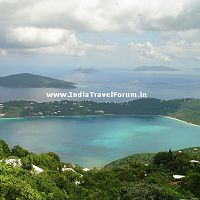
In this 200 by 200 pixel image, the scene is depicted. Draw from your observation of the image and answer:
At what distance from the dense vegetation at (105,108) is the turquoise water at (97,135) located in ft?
18.7

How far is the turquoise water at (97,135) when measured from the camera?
7938cm

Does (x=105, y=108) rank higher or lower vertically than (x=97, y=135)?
higher

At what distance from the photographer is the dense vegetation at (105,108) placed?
129125 millimetres

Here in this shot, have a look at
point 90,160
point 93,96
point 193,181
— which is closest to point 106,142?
point 90,160

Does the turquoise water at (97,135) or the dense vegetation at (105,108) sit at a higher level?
the dense vegetation at (105,108)

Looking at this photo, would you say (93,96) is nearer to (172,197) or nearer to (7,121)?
(7,121)

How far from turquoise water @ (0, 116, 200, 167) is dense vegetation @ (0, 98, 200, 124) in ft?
18.7

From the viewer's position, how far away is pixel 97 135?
10019cm

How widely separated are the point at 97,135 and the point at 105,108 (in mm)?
40110

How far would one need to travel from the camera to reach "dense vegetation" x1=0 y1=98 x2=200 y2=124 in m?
129

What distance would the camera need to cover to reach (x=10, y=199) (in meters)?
10.7

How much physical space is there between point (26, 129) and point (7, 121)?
15.0 meters

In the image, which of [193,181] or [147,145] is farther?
[147,145]

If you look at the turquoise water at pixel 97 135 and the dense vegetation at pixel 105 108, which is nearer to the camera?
the turquoise water at pixel 97 135
